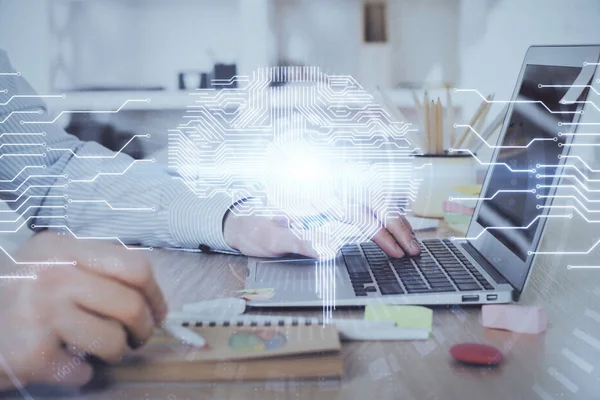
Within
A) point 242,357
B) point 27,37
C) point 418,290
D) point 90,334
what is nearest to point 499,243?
point 418,290

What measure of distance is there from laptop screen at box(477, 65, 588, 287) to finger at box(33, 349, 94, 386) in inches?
18.0

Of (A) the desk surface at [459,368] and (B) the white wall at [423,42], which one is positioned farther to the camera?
(B) the white wall at [423,42]

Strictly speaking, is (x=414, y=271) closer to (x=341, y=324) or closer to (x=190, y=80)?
(x=341, y=324)

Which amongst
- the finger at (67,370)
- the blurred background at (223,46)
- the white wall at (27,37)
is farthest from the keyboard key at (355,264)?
the white wall at (27,37)

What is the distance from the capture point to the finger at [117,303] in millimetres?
595

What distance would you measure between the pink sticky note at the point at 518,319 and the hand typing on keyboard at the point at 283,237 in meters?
0.18

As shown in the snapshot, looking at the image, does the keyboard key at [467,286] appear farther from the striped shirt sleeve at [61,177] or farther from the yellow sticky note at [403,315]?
the striped shirt sleeve at [61,177]

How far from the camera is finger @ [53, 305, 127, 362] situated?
0.59 m

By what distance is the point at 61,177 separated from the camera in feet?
2.39

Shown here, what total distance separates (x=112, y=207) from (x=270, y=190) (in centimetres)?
19

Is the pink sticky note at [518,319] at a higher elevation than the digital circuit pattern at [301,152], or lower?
lower

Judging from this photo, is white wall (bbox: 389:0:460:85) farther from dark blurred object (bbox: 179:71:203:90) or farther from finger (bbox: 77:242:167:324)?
finger (bbox: 77:242:167:324)

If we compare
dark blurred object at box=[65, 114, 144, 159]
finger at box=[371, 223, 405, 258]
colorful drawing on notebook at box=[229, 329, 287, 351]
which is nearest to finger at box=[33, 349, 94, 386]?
colorful drawing on notebook at box=[229, 329, 287, 351]

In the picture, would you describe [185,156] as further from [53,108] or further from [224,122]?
[53,108]
